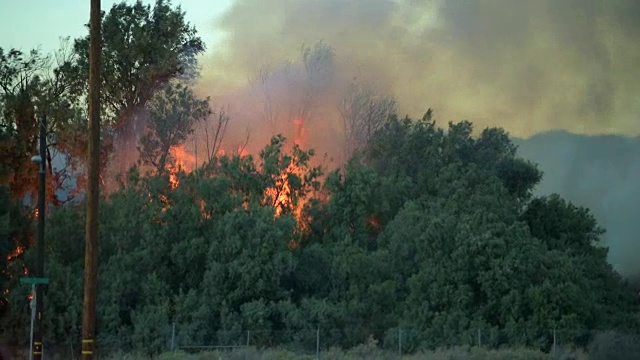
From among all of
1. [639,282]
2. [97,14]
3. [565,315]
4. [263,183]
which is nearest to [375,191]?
[263,183]

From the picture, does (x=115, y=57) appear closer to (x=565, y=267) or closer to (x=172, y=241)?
(x=172, y=241)

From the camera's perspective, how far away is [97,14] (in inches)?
989

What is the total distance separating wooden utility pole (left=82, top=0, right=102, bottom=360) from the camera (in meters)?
23.9

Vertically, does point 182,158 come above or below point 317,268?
above

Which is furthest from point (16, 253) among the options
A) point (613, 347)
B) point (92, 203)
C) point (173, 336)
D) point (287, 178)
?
point (613, 347)

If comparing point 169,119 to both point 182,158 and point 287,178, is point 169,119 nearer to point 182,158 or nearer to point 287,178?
point 182,158

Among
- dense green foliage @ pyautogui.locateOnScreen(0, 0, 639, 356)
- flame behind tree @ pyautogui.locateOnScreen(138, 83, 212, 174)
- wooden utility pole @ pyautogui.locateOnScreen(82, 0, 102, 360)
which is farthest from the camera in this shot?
flame behind tree @ pyautogui.locateOnScreen(138, 83, 212, 174)

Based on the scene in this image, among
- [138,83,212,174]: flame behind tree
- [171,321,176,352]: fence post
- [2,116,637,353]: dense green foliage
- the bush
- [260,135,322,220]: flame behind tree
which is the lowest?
the bush

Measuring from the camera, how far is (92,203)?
24359 millimetres

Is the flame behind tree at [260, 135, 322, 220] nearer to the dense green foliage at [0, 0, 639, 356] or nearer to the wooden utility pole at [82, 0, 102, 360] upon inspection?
the dense green foliage at [0, 0, 639, 356]

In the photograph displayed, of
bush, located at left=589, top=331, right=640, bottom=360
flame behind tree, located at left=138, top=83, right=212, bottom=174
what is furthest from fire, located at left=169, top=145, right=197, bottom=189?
bush, located at left=589, top=331, right=640, bottom=360

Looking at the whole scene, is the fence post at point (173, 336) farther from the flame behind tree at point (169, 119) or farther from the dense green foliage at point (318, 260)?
the flame behind tree at point (169, 119)

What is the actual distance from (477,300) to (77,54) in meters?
30.7

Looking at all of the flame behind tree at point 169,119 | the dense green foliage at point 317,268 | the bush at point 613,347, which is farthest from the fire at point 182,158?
the bush at point 613,347
